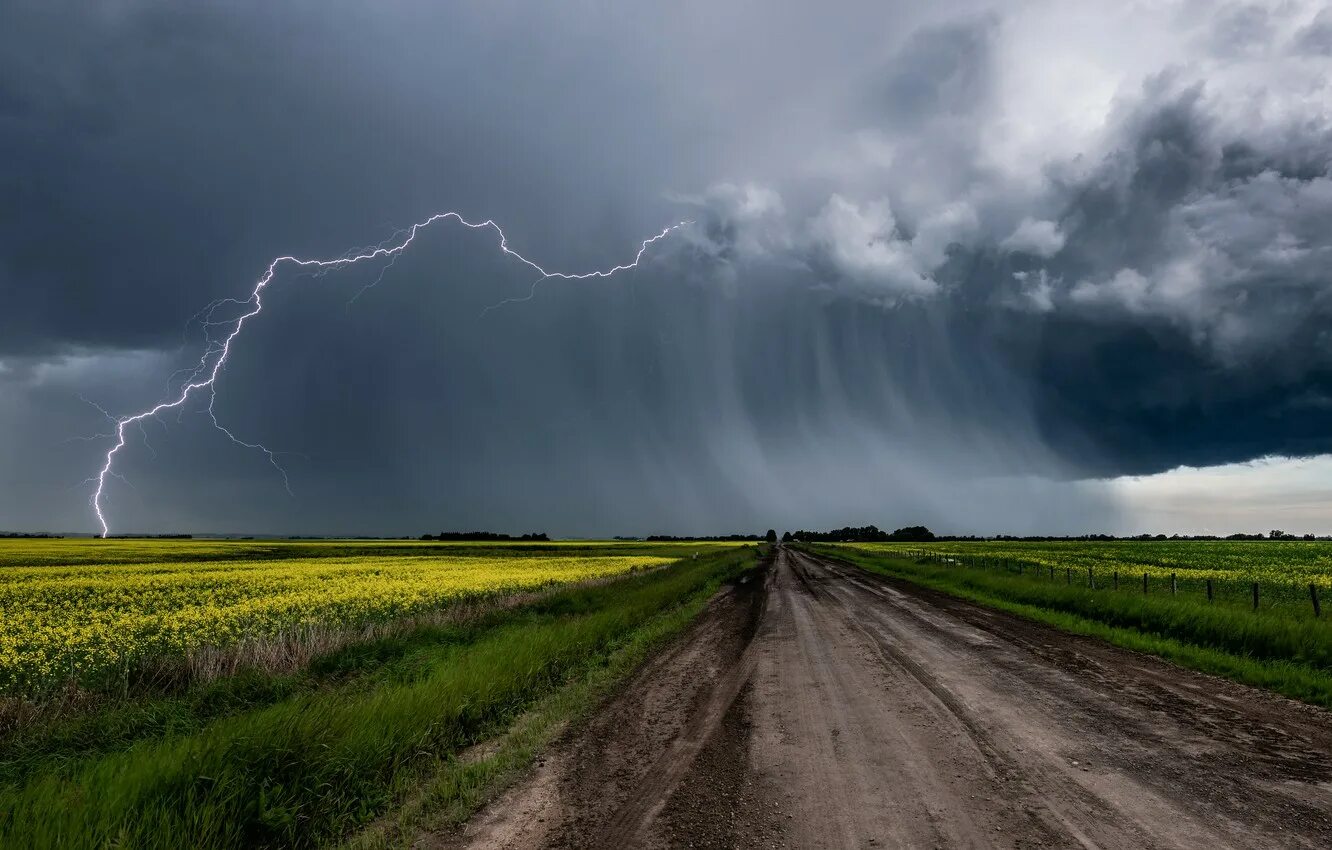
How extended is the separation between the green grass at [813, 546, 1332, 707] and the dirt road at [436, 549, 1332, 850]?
927 millimetres

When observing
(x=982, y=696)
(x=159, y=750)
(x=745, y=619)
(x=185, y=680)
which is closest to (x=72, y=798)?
(x=159, y=750)

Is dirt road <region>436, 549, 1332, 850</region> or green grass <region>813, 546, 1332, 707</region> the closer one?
dirt road <region>436, 549, 1332, 850</region>

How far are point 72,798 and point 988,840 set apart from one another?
6.98 metres

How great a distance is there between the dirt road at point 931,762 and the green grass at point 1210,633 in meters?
0.93

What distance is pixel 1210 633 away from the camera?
13461 millimetres

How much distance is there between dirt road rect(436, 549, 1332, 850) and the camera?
4.83 metres

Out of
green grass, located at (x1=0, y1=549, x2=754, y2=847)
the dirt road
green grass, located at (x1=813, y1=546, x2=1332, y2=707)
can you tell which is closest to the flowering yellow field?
green grass, located at (x1=0, y1=549, x2=754, y2=847)

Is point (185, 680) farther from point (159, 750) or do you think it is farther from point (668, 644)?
point (668, 644)

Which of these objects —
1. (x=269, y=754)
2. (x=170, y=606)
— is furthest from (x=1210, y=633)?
(x=170, y=606)

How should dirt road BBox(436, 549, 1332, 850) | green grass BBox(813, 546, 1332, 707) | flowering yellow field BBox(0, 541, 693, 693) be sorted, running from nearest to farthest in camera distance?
dirt road BBox(436, 549, 1332, 850) → green grass BBox(813, 546, 1332, 707) → flowering yellow field BBox(0, 541, 693, 693)

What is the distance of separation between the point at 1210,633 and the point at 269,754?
17.9m

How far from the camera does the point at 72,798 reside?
14.8 ft

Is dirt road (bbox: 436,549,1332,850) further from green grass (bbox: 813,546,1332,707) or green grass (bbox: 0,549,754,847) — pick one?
green grass (bbox: 0,549,754,847)

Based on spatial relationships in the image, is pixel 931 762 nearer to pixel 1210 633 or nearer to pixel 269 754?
pixel 269 754
